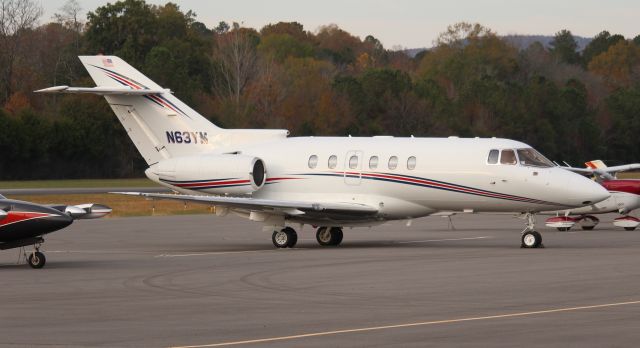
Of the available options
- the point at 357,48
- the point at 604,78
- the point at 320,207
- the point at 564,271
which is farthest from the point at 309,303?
the point at 357,48

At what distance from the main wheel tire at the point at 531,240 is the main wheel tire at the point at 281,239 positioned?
531cm

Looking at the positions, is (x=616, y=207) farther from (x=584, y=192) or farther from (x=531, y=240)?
(x=584, y=192)

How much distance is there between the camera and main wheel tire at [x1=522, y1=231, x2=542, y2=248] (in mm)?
25938

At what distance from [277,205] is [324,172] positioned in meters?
1.94

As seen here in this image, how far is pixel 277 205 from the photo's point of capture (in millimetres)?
26078

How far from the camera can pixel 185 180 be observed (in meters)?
28.1

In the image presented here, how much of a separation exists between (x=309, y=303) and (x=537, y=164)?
1165cm

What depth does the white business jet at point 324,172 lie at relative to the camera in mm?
26062

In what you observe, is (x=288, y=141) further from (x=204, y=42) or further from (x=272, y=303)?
(x=204, y=42)

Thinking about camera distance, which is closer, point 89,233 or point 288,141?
point 288,141

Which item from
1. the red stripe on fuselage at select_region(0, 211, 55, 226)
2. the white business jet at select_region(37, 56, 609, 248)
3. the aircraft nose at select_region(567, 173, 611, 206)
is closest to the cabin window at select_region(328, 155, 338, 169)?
the white business jet at select_region(37, 56, 609, 248)

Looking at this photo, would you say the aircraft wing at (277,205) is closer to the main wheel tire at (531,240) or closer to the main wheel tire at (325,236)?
the main wheel tire at (325,236)

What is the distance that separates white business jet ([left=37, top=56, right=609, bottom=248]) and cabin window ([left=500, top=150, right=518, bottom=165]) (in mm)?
22

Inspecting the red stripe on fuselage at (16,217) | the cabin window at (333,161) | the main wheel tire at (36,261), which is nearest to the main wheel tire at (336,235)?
the cabin window at (333,161)
